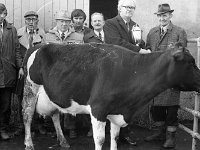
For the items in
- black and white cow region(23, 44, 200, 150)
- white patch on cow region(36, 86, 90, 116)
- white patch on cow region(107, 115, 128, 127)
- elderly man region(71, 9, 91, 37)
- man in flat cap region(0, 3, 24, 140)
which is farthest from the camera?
elderly man region(71, 9, 91, 37)

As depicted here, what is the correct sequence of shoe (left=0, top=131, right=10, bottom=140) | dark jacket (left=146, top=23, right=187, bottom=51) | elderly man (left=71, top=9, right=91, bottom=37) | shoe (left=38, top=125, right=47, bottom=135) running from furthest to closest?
shoe (left=38, top=125, right=47, bottom=135), elderly man (left=71, top=9, right=91, bottom=37), shoe (left=0, top=131, right=10, bottom=140), dark jacket (left=146, top=23, right=187, bottom=51)

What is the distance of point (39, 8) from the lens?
8242mm

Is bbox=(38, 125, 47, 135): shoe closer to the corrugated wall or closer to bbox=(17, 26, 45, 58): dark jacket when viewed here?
bbox=(17, 26, 45, 58): dark jacket

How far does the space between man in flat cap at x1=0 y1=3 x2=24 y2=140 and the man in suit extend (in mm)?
1119

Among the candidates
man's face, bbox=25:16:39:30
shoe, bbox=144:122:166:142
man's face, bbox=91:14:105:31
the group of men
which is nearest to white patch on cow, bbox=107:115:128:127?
the group of men

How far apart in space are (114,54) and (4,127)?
97.4 inches

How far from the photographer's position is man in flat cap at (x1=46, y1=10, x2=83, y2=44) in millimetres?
7156

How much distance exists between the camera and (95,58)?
580 centimetres

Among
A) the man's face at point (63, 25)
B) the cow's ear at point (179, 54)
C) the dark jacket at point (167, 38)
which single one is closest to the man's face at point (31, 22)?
the man's face at point (63, 25)

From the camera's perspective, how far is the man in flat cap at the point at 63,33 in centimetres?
716

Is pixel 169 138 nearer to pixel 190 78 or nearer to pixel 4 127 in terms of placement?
pixel 190 78

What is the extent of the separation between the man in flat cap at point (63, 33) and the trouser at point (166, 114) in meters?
1.69

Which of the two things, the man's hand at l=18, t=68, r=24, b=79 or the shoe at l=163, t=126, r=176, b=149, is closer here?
the shoe at l=163, t=126, r=176, b=149

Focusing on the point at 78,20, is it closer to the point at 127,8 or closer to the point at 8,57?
the point at 127,8
